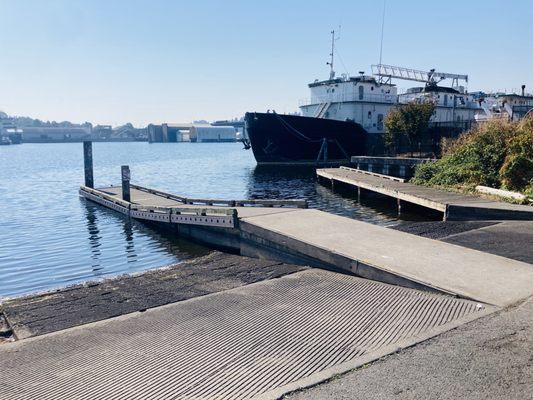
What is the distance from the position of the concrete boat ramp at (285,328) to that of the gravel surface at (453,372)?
19 centimetres

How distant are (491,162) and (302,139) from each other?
2620cm

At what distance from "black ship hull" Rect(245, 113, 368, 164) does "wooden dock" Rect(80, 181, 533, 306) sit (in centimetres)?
2880

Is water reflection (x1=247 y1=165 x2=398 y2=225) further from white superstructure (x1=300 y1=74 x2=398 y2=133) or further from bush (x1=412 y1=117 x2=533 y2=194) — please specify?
white superstructure (x1=300 y1=74 x2=398 y2=133)

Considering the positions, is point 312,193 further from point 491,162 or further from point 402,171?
point 491,162

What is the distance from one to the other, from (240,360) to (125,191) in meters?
15.5

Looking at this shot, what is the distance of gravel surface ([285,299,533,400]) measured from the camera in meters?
3.88

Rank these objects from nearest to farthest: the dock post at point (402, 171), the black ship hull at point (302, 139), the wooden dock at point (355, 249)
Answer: the wooden dock at point (355, 249) → the dock post at point (402, 171) → the black ship hull at point (302, 139)

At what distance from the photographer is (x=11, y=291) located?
10.4 meters

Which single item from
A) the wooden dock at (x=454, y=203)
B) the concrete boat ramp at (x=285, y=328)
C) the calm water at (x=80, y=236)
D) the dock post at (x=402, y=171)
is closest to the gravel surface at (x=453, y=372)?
the concrete boat ramp at (x=285, y=328)

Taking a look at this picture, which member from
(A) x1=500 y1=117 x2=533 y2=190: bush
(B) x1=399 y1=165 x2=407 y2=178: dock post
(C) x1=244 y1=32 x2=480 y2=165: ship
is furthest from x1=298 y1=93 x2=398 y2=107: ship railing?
(A) x1=500 y1=117 x2=533 y2=190: bush

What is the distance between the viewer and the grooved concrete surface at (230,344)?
436cm

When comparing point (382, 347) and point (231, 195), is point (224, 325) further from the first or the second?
point (231, 195)

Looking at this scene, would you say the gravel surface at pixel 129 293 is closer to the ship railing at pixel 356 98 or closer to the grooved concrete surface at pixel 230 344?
the grooved concrete surface at pixel 230 344

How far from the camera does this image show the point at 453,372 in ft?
13.7
